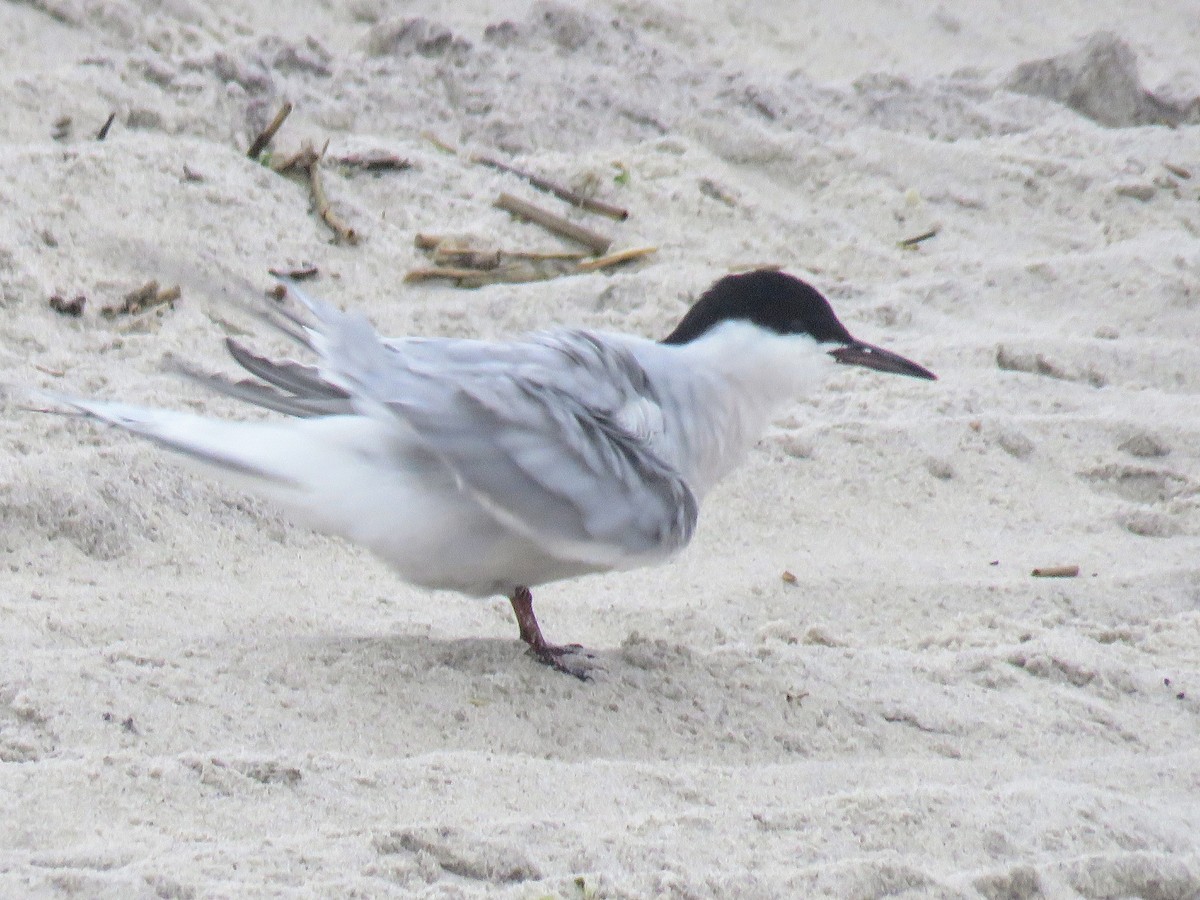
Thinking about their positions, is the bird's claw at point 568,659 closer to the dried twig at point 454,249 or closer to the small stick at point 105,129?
the dried twig at point 454,249

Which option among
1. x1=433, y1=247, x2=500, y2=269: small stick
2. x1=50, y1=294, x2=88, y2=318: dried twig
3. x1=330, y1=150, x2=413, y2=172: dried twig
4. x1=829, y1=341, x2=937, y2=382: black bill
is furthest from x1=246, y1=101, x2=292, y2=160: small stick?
x1=829, y1=341, x2=937, y2=382: black bill

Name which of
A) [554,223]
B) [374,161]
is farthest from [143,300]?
[554,223]

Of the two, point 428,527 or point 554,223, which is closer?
point 428,527

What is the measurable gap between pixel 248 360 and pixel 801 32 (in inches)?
164

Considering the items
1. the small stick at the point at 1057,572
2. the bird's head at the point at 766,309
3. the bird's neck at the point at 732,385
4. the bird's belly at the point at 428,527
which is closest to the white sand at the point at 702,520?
the small stick at the point at 1057,572

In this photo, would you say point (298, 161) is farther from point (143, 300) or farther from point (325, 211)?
point (143, 300)

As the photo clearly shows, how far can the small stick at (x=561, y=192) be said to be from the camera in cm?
475

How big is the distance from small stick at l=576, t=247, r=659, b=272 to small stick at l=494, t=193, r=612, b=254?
0.17 feet

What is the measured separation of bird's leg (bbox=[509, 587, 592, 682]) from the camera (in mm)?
2729

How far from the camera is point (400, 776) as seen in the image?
2162 mm

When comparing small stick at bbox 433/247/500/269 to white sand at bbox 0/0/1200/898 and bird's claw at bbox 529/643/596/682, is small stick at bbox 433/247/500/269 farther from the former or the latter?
bird's claw at bbox 529/643/596/682

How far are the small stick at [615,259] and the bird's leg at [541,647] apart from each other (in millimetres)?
1758

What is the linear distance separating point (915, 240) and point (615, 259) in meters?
1.02

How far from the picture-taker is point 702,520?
3.61 meters
